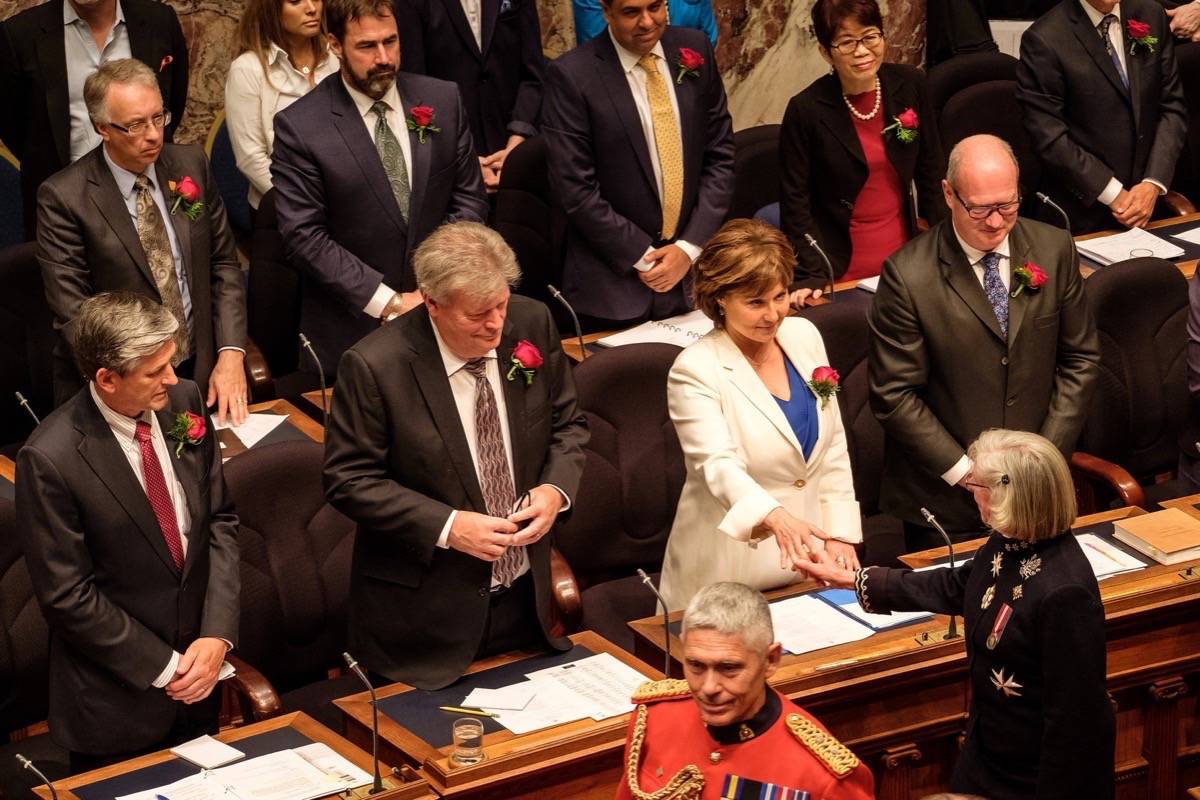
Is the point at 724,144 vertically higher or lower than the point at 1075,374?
higher

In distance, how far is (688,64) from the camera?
554 cm

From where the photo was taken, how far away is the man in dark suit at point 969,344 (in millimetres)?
4754

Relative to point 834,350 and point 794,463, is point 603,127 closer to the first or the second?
point 834,350

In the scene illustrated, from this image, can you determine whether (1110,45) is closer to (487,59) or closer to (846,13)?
(846,13)

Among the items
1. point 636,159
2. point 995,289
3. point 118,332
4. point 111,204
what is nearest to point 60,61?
point 111,204

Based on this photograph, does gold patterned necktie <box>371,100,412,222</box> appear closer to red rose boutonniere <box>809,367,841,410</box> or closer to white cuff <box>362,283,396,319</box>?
white cuff <box>362,283,396,319</box>

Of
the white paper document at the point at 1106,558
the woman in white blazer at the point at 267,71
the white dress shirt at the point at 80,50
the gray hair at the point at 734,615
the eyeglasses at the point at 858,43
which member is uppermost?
the white dress shirt at the point at 80,50

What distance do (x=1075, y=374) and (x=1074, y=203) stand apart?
1716mm

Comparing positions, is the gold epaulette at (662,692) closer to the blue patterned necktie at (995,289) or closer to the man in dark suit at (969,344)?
the man in dark suit at (969,344)

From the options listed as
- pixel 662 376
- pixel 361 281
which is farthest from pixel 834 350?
pixel 361 281

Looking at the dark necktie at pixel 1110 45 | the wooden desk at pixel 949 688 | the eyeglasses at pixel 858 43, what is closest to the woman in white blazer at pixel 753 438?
the wooden desk at pixel 949 688

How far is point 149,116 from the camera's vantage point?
15.4ft

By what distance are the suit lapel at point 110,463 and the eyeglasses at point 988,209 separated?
7.06ft

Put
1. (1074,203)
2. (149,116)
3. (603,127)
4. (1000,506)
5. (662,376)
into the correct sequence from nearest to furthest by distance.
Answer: (1000,506) → (149,116) → (662,376) → (603,127) → (1074,203)
